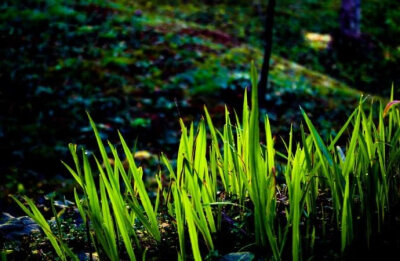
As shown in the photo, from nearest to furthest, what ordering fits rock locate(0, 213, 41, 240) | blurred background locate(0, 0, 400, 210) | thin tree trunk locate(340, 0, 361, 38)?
rock locate(0, 213, 41, 240)
blurred background locate(0, 0, 400, 210)
thin tree trunk locate(340, 0, 361, 38)

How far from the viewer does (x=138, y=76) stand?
17.8ft

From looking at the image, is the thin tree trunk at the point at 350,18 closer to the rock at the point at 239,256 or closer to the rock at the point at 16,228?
the rock at the point at 239,256

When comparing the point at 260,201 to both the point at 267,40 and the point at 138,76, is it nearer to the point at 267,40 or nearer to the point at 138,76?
the point at 267,40

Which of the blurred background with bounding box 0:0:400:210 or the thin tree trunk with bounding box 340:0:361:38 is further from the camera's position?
the thin tree trunk with bounding box 340:0:361:38

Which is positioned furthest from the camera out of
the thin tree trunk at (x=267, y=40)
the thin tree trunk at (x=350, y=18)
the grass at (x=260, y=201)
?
the thin tree trunk at (x=350, y=18)

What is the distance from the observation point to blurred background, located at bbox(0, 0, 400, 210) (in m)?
4.04

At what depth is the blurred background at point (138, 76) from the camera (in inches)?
159

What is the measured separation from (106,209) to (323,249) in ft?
2.44

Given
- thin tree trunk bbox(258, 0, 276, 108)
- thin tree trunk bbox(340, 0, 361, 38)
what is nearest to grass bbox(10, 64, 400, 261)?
thin tree trunk bbox(258, 0, 276, 108)

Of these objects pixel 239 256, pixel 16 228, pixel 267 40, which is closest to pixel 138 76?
pixel 267 40

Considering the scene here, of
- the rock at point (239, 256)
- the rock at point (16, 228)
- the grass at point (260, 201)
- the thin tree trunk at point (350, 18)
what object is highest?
the thin tree trunk at point (350, 18)

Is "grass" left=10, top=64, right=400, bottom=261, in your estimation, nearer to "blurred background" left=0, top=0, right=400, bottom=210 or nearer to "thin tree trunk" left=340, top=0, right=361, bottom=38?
"blurred background" left=0, top=0, right=400, bottom=210

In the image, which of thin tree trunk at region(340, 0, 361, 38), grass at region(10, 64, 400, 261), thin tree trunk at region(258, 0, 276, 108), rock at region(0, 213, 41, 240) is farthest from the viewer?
thin tree trunk at region(340, 0, 361, 38)

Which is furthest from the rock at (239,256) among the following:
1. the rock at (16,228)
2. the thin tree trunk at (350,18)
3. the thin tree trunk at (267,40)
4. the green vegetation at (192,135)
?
the thin tree trunk at (350,18)
